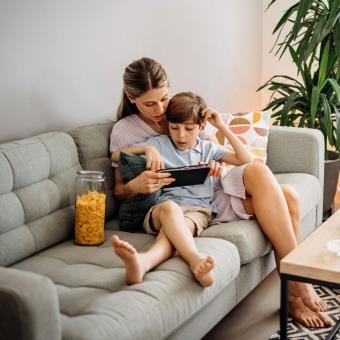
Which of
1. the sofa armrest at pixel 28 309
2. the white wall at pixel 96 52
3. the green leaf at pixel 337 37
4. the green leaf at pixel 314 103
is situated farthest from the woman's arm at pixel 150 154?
the green leaf at pixel 337 37

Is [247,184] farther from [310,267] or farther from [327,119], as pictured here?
[327,119]

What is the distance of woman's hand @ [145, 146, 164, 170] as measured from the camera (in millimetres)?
2660

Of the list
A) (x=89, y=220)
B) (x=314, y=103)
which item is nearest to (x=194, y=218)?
(x=89, y=220)

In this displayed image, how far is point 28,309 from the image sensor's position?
163cm

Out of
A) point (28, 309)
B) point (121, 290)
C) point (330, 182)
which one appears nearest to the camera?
point (28, 309)

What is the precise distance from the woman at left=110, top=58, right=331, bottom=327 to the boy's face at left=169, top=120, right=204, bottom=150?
0.10 meters

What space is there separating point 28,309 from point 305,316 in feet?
4.50

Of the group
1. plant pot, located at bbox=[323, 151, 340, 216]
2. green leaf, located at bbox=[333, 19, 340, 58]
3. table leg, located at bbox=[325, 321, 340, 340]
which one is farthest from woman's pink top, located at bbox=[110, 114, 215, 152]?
plant pot, located at bbox=[323, 151, 340, 216]

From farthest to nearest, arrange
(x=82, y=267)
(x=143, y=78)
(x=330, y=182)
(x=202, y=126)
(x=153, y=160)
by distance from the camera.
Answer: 1. (x=330, y=182)
2. (x=202, y=126)
3. (x=143, y=78)
4. (x=153, y=160)
5. (x=82, y=267)

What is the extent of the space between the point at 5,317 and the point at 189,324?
30.3 inches

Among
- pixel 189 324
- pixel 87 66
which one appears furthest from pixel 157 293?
pixel 87 66

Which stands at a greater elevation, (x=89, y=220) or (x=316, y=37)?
(x=316, y=37)

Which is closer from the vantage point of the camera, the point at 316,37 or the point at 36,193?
the point at 36,193

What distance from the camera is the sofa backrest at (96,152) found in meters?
2.82
